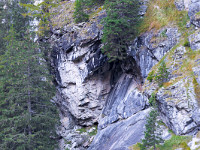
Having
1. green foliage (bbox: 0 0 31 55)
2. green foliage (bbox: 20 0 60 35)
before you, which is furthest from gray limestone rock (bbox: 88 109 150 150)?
green foliage (bbox: 0 0 31 55)

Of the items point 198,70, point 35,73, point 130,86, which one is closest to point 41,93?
point 35,73

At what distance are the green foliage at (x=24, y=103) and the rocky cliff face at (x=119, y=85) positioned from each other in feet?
9.21

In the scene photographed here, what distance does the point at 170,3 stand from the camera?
16938mm

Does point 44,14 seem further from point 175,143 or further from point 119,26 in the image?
point 175,143

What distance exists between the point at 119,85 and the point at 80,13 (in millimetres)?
7597

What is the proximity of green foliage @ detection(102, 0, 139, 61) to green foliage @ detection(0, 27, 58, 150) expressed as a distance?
5781mm

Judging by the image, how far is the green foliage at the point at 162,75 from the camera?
41.1 feet

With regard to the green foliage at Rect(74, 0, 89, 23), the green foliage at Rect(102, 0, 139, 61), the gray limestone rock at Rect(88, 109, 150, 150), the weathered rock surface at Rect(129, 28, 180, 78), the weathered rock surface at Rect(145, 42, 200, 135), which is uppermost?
the green foliage at Rect(74, 0, 89, 23)

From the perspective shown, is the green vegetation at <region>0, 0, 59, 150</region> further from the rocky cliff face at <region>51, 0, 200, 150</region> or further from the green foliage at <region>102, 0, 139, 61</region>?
the green foliage at <region>102, 0, 139, 61</region>

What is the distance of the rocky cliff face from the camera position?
38.8ft

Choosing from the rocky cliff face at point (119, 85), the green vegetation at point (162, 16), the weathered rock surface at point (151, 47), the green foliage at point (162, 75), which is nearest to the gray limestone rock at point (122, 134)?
the rocky cliff face at point (119, 85)

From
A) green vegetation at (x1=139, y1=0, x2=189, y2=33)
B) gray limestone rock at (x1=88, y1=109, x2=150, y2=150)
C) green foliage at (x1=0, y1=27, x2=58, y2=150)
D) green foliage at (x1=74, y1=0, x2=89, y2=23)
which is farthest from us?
green foliage at (x1=74, y1=0, x2=89, y2=23)

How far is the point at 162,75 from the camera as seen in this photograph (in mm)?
12617

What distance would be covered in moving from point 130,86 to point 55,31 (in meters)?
9.82
